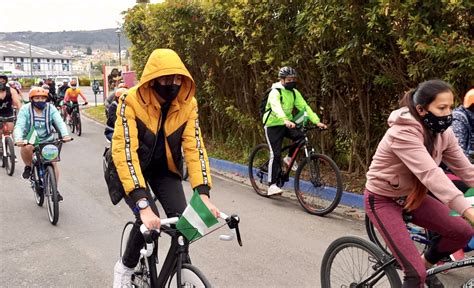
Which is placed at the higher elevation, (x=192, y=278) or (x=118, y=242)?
(x=192, y=278)

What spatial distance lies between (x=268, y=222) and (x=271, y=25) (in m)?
3.36

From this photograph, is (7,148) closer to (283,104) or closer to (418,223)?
(283,104)

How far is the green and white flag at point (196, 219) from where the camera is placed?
2.75m

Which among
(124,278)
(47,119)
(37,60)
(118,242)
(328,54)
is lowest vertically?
(118,242)

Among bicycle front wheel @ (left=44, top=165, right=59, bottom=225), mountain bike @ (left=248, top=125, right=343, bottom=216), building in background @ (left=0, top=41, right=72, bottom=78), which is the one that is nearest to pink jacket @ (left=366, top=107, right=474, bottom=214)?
mountain bike @ (left=248, top=125, right=343, bottom=216)

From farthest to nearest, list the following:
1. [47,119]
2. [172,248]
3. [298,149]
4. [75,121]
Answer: [75,121], [298,149], [47,119], [172,248]

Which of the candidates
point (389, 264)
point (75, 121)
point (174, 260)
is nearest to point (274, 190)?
point (389, 264)

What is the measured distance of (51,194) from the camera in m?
6.25

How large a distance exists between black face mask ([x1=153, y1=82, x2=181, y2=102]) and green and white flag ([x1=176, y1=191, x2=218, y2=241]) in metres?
0.76

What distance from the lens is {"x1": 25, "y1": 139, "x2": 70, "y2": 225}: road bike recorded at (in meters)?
6.19

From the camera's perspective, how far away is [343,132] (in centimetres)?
764

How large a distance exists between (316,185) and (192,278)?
4.10 metres

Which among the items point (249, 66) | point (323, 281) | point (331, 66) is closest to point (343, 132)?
point (331, 66)

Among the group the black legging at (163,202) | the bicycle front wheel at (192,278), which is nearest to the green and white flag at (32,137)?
the black legging at (163,202)
